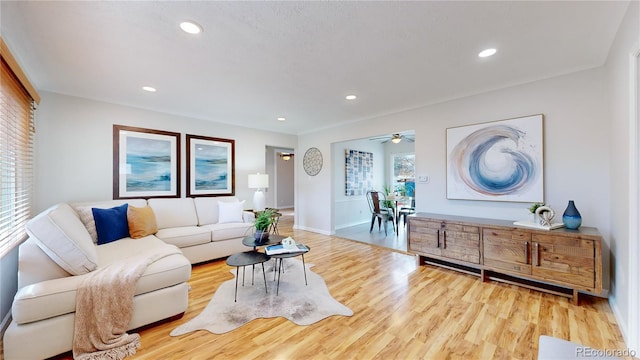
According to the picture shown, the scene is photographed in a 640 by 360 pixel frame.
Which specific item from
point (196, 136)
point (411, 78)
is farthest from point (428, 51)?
point (196, 136)

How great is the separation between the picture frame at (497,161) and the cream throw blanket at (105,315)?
12.6ft

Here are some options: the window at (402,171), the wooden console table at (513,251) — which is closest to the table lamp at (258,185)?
the wooden console table at (513,251)

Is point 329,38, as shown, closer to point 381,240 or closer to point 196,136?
point 196,136

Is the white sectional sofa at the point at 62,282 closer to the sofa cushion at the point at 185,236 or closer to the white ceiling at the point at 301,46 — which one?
the sofa cushion at the point at 185,236

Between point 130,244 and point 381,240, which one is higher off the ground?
point 130,244

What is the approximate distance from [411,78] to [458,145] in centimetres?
126

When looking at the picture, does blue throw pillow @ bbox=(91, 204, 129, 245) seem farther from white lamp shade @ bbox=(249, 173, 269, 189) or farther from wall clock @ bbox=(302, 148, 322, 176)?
wall clock @ bbox=(302, 148, 322, 176)

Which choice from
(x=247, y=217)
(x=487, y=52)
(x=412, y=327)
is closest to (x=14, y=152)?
(x=247, y=217)

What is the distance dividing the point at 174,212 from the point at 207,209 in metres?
0.50

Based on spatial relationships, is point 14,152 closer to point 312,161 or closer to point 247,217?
point 247,217

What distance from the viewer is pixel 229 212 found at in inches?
166

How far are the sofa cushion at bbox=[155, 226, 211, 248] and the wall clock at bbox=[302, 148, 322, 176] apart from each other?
2.81 meters

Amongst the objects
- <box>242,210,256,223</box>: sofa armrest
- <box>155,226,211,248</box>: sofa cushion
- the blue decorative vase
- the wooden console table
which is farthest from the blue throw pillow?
the blue decorative vase

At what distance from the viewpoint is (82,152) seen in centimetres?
346
